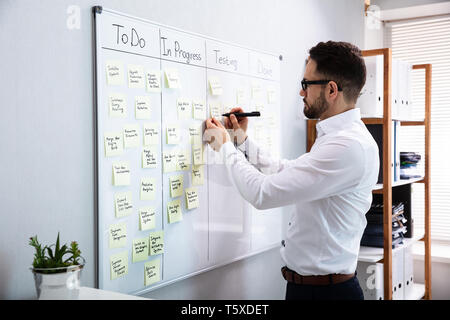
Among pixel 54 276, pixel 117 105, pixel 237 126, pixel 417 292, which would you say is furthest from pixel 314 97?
pixel 417 292

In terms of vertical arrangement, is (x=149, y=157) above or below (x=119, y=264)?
above

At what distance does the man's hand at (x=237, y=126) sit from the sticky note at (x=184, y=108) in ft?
0.74

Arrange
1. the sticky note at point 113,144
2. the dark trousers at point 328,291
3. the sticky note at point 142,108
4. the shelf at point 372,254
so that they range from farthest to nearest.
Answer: the shelf at point 372,254 < the dark trousers at point 328,291 < the sticky note at point 142,108 < the sticky note at point 113,144

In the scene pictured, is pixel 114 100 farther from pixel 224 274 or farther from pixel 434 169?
pixel 434 169

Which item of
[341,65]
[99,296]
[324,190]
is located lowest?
[99,296]

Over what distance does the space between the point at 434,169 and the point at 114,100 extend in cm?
299

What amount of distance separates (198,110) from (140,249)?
58cm

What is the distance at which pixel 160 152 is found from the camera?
1669mm

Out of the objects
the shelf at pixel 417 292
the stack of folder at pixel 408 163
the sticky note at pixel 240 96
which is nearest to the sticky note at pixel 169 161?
A: the sticky note at pixel 240 96

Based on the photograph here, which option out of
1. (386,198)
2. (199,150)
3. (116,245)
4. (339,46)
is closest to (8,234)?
(116,245)

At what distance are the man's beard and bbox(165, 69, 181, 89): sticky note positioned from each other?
0.53 meters

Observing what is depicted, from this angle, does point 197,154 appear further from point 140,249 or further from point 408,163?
point 408,163

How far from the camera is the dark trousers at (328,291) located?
178cm

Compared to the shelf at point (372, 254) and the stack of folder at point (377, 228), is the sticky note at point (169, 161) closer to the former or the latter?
the shelf at point (372, 254)
